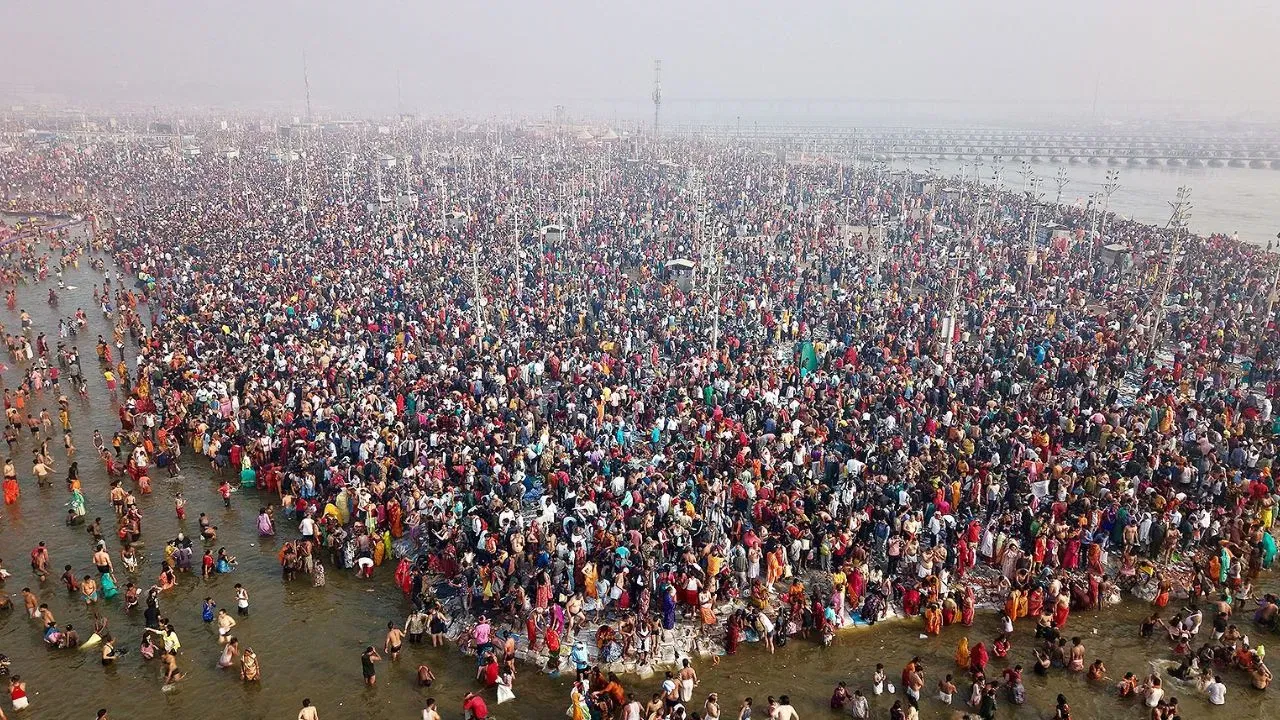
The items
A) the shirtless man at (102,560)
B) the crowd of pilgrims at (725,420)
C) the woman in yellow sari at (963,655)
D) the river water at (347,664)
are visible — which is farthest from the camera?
the shirtless man at (102,560)

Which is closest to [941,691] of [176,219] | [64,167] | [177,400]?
[177,400]

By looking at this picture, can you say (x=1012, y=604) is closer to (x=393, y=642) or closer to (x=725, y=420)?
(x=725, y=420)

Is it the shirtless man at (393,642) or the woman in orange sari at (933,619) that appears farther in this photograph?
the woman in orange sari at (933,619)

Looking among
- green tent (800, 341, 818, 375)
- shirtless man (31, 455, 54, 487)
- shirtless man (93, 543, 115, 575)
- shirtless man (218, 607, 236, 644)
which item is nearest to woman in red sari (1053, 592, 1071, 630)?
green tent (800, 341, 818, 375)

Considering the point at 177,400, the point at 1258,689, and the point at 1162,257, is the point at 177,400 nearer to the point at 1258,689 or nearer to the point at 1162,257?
the point at 1258,689

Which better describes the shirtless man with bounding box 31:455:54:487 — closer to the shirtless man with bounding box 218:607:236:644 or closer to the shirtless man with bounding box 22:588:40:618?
the shirtless man with bounding box 22:588:40:618

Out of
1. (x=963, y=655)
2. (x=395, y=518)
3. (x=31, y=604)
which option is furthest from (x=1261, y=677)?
(x=31, y=604)

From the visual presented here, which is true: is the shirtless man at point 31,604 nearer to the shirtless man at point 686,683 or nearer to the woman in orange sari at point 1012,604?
the shirtless man at point 686,683

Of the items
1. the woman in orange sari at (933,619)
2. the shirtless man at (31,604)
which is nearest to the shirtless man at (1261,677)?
the woman in orange sari at (933,619)
